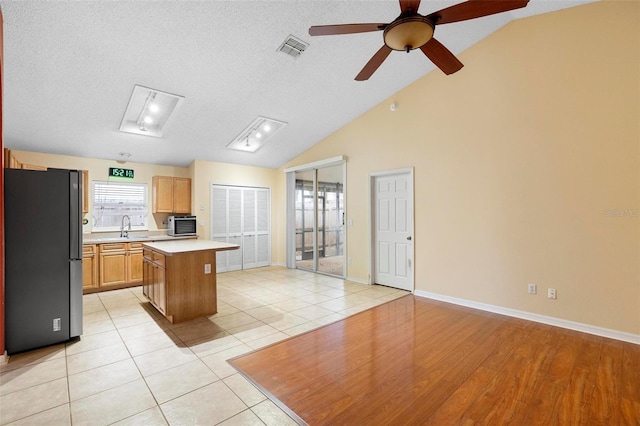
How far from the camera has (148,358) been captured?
272cm

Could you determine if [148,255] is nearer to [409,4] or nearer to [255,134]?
[255,134]

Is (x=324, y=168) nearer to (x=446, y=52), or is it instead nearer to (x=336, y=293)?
(x=336, y=293)

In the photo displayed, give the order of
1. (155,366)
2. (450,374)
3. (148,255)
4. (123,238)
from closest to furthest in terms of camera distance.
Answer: (450,374)
(155,366)
(148,255)
(123,238)

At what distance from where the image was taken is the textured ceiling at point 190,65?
9.73 feet

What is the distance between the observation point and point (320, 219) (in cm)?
663

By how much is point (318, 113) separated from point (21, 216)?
419 centimetres

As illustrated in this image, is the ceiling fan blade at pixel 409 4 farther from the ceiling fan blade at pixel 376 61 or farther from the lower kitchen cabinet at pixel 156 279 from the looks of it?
the lower kitchen cabinet at pixel 156 279

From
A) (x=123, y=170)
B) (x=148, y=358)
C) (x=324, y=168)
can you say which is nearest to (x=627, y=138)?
(x=324, y=168)

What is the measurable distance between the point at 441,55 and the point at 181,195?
5669 millimetres

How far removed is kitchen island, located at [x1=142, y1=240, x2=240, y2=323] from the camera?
3514 mm

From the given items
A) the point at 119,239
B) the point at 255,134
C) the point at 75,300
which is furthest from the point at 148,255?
the point at 255,134

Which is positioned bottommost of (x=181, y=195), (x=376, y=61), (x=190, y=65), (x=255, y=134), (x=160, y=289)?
(x=160, y=289)

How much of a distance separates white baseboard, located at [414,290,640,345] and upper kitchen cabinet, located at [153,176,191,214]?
16.9ft

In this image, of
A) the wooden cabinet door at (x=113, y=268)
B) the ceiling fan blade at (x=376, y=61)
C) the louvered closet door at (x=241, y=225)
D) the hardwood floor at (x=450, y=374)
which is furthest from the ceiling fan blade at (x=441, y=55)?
the wooden cabinet door at (x=113, y=268)
